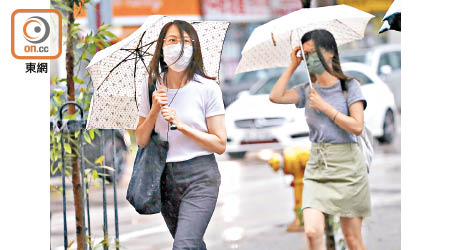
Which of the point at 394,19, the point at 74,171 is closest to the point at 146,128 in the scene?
the point at 74,171

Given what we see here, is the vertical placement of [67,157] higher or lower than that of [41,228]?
higher

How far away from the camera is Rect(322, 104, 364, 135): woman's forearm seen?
4.85 metres

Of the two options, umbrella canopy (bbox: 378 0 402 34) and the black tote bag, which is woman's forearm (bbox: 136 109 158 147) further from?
umbrella canopy (bbox: 378 0 402 34)

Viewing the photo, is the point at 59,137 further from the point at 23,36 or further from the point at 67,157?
the point at 23,36

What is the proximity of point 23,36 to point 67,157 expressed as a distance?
87 cm

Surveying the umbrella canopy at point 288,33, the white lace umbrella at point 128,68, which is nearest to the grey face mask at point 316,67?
the umbrella canopy at point 288,33

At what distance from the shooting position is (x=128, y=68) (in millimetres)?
4930

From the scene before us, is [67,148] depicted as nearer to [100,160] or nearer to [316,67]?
[100,160]

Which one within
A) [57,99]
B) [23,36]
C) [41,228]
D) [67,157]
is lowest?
[41,228]

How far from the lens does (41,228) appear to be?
5133mm
